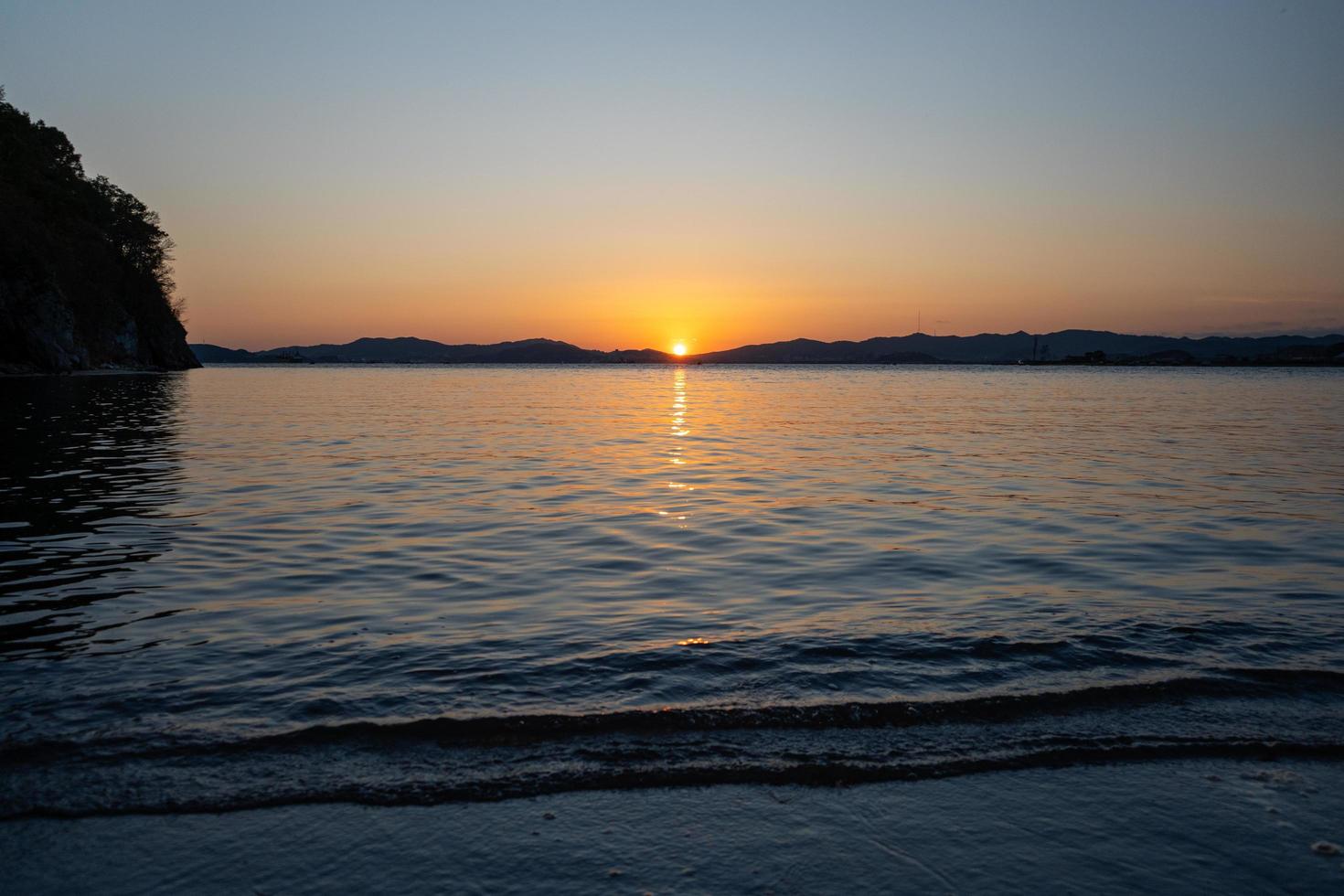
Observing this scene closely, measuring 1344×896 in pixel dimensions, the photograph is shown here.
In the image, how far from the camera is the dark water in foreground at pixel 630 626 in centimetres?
605

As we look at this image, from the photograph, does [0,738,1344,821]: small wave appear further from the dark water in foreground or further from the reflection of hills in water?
the reflection of hills in water

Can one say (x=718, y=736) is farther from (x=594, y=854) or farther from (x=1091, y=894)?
(x=1091, y=894)

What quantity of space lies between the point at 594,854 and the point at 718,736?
1.85 m

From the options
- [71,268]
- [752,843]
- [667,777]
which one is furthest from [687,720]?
→ [71,268]

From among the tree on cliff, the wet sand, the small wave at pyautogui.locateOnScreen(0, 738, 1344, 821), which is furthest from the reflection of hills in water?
the tree on cliff

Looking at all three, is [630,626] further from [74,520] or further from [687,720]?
[74,520]

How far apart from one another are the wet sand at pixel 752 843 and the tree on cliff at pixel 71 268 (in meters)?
96.9

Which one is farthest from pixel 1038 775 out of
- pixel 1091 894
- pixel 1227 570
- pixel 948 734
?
pixel 1227 570

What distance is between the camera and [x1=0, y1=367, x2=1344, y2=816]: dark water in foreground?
19.8ft

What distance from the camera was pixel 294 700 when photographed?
7.04 metres

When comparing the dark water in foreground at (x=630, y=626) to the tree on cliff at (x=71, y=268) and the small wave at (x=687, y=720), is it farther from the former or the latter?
the tree on cliff at (x=71, y=268)

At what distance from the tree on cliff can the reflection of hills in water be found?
2352 inches

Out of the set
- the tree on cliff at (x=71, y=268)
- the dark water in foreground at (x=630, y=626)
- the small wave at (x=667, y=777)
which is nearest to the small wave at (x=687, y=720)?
the dark water in foreground at (x=630, y=626)

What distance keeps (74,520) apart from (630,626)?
40.7 feet
